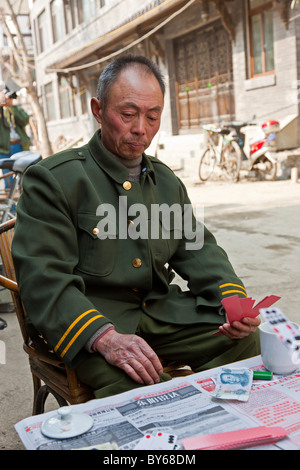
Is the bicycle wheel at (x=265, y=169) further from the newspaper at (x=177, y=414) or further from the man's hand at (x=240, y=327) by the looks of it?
the newspaper at (x=177, y=414)

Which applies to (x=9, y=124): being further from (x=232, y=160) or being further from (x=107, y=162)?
(x=107, y=162)

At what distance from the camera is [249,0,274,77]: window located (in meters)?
10.1

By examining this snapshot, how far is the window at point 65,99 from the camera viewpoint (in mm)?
21122

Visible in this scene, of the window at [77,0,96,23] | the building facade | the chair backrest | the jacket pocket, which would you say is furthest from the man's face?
the window at [77,0,96,23]

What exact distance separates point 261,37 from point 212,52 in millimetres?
1732

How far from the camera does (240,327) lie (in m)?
1.63

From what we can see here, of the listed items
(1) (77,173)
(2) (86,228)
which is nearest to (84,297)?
(2) (86,228)

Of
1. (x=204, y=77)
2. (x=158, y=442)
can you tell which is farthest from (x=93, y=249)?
(x=204, y=77)

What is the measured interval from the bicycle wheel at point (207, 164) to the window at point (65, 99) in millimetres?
11448

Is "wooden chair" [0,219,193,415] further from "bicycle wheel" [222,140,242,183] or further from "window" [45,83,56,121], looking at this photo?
"window" [45,83,56,121]

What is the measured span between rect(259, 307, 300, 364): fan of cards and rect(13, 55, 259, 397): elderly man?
0.23 m

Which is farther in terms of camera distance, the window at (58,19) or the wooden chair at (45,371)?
the window at (58,19)

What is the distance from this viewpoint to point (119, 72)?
173cm

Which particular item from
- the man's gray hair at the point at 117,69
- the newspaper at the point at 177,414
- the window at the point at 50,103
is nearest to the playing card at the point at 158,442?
the newspaper at the point at 177,414
